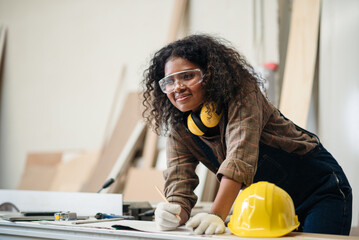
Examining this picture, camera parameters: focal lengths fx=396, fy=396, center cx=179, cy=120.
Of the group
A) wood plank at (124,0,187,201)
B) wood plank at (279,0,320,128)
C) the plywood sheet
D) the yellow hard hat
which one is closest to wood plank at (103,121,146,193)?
wood plank at (124,0,187,201)

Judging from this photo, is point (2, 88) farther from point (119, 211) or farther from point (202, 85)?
point (202, 85)

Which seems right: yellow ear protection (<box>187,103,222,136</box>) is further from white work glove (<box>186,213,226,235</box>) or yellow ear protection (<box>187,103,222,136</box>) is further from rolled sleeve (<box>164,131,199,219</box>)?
white work glove (<box>186,213,226,235</box>)

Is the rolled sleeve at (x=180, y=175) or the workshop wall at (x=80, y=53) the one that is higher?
the workshop wall at (x=80, y=53)

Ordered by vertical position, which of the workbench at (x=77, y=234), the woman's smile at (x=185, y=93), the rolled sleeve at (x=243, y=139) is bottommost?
the workbench at (x=77, y=234)

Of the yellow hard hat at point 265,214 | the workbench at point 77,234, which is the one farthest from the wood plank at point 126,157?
the yellow hard hat at point 265,214

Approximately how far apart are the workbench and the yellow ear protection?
0.44 meters

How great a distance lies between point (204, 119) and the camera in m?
1.49

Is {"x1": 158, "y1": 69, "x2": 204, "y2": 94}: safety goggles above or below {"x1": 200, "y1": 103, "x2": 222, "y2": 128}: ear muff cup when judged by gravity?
above

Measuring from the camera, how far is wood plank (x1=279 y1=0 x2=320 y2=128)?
118 inches

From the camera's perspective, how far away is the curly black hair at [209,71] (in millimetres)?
1494

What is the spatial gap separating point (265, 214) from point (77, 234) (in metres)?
0.63

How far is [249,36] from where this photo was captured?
396 centimetres

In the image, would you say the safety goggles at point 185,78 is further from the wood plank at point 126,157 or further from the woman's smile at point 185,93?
the wood plank at point 126,157

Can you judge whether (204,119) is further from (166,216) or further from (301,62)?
(301,62)
